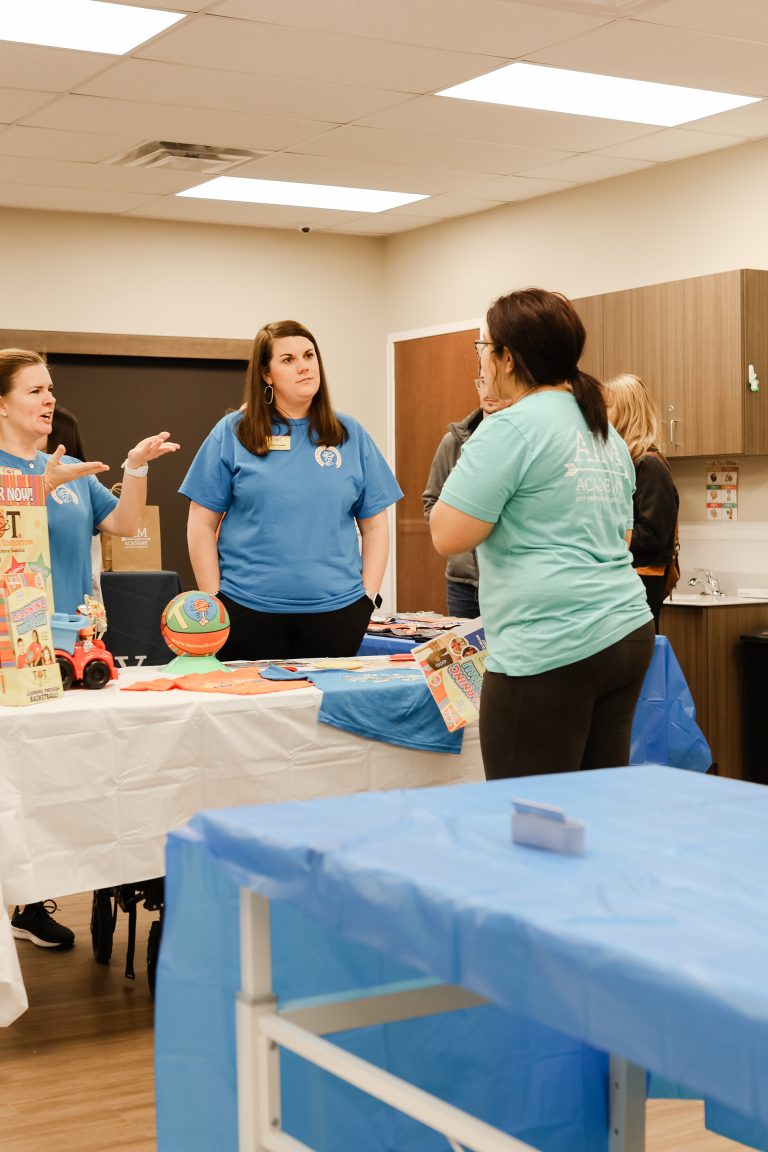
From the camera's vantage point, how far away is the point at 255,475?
3090 mm

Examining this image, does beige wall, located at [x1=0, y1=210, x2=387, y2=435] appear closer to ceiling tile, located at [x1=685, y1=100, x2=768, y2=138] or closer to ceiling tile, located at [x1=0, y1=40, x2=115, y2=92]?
ceiling tile, located at [x1=0, y1=40, x2=115, y2=92]

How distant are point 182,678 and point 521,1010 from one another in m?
1.84

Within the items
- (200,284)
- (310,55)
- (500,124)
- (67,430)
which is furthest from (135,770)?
(200,284)

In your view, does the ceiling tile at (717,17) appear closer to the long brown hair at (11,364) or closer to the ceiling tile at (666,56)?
the ceiling tile at (666,56)

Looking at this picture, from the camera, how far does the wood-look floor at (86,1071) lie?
2.34 metres

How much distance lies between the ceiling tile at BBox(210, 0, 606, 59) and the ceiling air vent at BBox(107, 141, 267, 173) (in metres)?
1.63

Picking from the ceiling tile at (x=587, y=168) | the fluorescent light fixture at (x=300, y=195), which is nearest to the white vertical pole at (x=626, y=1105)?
the ceiling tile at (x=587, y=168)

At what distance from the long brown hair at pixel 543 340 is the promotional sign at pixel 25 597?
97cm

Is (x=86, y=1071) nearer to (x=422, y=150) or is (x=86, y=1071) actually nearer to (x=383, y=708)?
(x=383, y=708)

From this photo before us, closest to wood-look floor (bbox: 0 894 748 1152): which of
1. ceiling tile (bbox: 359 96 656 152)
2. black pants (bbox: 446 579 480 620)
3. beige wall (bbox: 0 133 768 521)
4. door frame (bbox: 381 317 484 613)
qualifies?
black pants (bbox: 446 579 480 620)

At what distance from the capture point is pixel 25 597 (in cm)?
259

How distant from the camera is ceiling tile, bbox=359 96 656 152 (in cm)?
521

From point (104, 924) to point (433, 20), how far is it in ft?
9.10

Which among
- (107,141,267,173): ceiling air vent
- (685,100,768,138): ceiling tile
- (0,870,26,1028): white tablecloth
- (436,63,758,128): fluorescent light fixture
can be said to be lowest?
(0,870,26,1028): white tablecloth
